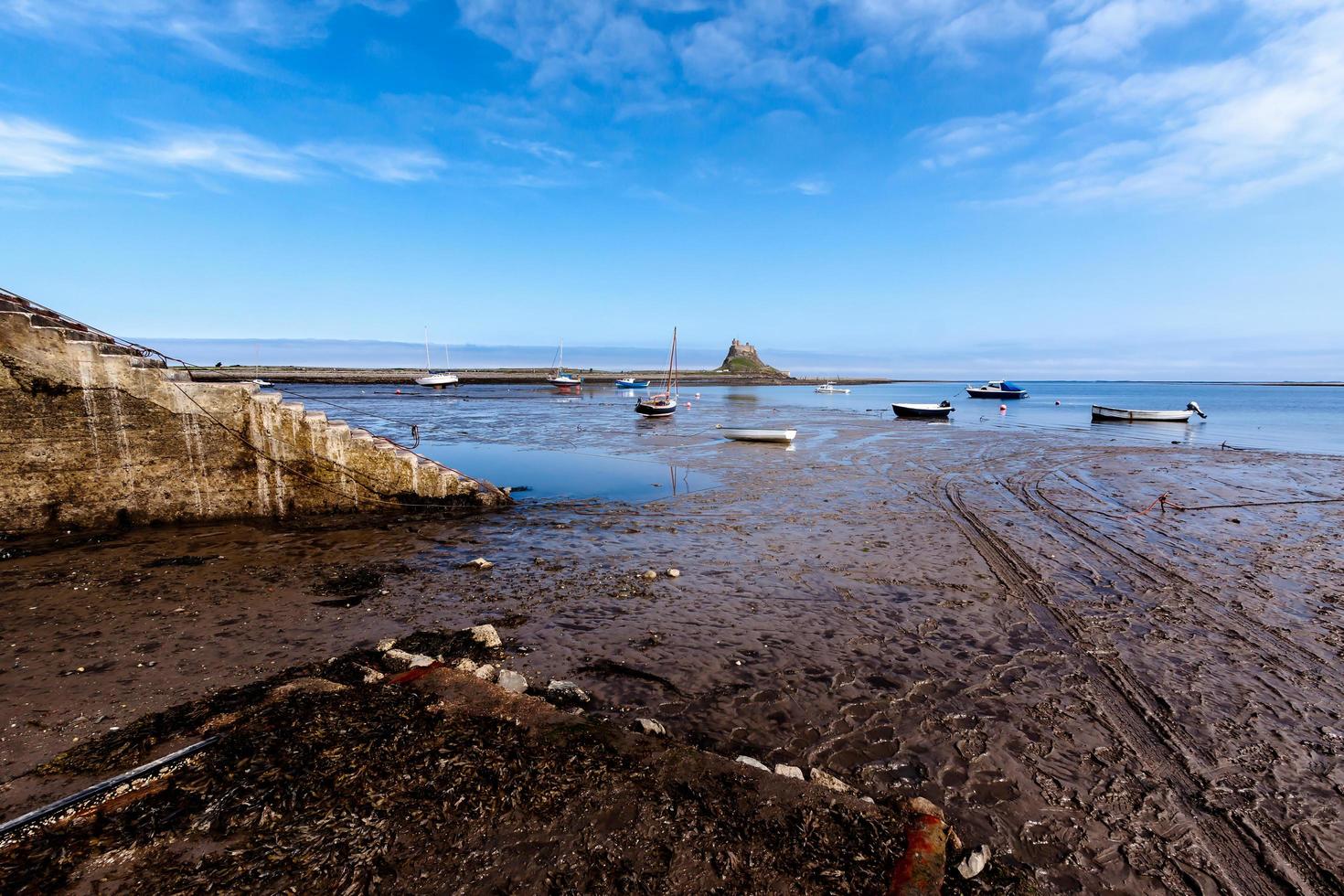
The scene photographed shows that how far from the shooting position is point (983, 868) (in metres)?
3.89

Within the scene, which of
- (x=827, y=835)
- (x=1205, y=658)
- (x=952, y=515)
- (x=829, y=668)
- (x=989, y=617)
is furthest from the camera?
(x=952, y=515)

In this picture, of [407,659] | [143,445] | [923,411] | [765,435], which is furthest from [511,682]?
[923,411]

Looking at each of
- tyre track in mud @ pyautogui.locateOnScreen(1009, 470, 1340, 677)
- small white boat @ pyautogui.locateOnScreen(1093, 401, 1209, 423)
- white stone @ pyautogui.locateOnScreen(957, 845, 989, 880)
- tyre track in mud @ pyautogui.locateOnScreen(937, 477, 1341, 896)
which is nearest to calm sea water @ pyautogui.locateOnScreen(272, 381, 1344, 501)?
small white boat @ pyautogui.locateOnScreen(1093, 401, 1209, 423)

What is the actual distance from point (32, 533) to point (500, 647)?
988 centimetres

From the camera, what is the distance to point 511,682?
18.5ft

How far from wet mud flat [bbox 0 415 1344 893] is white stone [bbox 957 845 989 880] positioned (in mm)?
333

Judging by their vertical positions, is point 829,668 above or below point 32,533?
below

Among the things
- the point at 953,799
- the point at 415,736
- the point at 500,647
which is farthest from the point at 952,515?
the point at 415,736

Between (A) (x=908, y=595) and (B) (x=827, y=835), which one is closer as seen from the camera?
(B) (x=827, y=835)

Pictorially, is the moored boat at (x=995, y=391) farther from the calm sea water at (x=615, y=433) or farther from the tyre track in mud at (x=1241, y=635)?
the tyre track in mud at (x=1241, y=635)

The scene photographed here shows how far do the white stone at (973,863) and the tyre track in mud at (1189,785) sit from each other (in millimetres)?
1791

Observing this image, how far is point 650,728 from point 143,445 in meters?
11.8

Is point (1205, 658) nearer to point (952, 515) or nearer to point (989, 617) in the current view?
point (989, 617)

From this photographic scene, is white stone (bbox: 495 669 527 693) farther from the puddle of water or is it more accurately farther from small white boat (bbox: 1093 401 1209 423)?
small white boat (bbox: 1093 401 1209 423)
